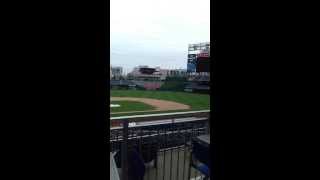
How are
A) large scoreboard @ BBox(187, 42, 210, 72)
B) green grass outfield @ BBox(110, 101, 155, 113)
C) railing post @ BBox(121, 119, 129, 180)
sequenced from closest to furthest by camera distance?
large scoreboard @ BBox(187, 42, 210, 72), green grass outfield @ BBox(110, 101, 155, 113), railing post @ BBox(121, 119, 129, 180)

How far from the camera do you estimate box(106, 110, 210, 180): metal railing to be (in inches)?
84.9

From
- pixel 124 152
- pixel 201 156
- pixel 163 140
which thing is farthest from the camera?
pixel 163 140

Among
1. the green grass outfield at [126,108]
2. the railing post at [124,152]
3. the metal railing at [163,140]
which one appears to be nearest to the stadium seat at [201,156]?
the metal railing at [163,140]

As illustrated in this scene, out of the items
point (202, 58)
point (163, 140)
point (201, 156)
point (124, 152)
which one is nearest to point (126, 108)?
point (163, 140)

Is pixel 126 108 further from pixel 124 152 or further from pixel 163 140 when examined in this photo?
pixel 124 152

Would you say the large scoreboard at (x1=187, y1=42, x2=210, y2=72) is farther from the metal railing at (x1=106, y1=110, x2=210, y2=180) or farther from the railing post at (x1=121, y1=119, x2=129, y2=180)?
the railing post at (x1=121, y1=119, x2=129, y2=180)

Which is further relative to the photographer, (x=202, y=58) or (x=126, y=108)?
(x=126, y=108)

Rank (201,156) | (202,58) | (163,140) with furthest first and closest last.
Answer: (163,140)
(201,156)
(202,58)

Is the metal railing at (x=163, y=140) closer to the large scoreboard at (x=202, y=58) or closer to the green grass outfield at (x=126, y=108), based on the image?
the green grass outfield at (x=126, y=108)

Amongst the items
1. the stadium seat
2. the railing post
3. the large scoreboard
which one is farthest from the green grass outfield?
the stadium seat

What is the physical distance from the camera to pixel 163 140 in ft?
8.29
